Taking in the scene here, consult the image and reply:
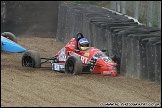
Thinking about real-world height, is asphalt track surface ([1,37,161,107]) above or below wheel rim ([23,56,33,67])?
below

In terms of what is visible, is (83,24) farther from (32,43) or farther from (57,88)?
(57,88)

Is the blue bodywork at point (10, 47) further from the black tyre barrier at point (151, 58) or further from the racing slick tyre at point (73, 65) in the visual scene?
the black tyre barrier at point (151, 58)

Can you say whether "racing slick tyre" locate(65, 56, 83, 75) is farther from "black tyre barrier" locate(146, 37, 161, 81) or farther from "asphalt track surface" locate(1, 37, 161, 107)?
"black tyre barrier" locate(146, 37, 161, 81)

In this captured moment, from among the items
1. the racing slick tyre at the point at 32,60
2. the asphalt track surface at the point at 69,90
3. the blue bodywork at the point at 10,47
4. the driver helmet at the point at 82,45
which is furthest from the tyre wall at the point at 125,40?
the blue bodywork at the point at 10,47

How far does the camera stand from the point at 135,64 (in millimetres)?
13688

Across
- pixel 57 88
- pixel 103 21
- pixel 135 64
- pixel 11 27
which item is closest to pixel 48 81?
pixel 57 88

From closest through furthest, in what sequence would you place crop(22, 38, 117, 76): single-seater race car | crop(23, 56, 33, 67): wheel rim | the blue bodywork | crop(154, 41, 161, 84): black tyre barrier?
crop(154, 41, 161, 84): black tyre barrier → crop(22, 38, 117, 76): single-seater race car → crop(23, 56, 33, 67): wheel rim → the blue bodywork

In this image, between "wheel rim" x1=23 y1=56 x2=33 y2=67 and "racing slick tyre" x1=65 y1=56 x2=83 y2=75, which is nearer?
"racing slick tyre" x1=65 y1=56 x2=83 y2=75

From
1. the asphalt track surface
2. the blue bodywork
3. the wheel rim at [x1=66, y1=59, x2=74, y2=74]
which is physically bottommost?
the asphalt track surface

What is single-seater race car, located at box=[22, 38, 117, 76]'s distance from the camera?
46.2ft

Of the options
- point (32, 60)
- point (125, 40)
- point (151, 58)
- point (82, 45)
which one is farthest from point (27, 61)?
point (151, 58)

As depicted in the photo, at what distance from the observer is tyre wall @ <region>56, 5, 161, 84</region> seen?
13.1 metres

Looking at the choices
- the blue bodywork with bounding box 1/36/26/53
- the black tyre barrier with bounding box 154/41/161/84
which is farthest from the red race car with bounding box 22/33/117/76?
the blue bodywork with bounding box 1/36/26/53

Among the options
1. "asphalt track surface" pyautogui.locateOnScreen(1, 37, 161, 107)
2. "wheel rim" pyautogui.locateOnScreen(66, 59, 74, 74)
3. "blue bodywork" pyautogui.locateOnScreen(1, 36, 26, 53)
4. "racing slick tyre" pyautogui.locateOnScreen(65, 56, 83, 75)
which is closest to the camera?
"asphalt track surface" pyautogui.locateOnScreen(1, 37, 161, 107)
